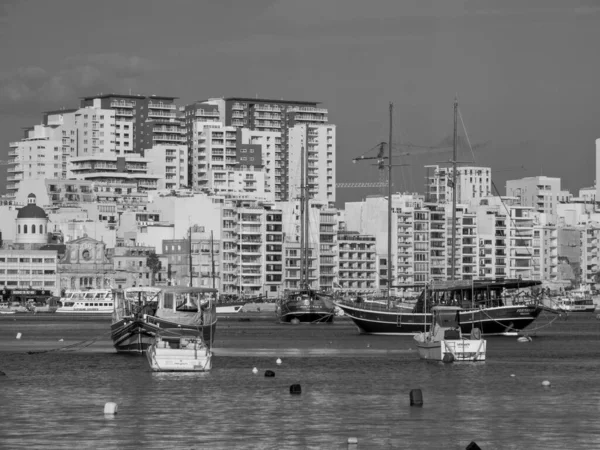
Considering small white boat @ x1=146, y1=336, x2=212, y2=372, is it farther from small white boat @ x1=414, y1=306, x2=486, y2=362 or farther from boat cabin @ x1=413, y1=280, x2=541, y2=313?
boat cabin @ x1=413, y1=280, x2=541, y2=313

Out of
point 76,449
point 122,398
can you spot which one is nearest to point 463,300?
point 122,398

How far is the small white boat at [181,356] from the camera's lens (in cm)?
6938

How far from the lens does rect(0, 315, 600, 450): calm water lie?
150ft

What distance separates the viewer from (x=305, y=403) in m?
56.7

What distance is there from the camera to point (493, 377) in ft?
227

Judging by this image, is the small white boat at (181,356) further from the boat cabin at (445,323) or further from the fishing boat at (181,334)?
the boat cabin at (445,323)

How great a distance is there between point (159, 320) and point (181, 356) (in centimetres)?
1183

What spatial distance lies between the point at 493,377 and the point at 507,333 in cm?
4642

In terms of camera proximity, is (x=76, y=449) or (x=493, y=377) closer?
(x=76, y=449)

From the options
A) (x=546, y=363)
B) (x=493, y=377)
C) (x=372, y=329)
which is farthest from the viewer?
(x=372, y=329)

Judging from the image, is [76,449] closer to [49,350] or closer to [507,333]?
[49,350]

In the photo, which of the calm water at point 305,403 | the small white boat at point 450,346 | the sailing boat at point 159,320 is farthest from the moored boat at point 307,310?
the small white boat at point 450,346

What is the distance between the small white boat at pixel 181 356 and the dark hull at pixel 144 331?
32.9ft

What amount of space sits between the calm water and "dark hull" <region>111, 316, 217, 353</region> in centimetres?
104
